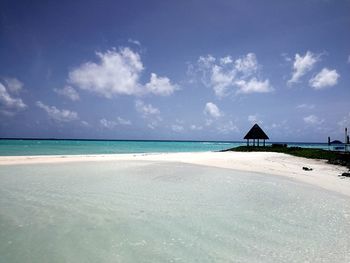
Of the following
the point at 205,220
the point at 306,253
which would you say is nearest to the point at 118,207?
the point at 205,220

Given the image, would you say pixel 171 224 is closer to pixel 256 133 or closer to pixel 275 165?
pixel 275 165

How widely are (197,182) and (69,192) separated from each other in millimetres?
4456

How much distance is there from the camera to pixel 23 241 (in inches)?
157

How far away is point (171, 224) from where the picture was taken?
498cm

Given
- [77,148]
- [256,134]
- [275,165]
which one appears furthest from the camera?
[77,148]

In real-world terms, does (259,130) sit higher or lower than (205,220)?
higher

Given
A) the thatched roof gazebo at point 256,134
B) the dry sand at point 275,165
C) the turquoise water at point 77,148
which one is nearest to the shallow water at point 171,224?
the dry sand at point 275,165

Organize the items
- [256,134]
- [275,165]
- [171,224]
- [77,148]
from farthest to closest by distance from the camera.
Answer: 1. [77,148]
2. [256,134]
3. [275,165]
4. [171,224]

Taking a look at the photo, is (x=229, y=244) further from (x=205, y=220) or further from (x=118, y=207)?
(x=118, y=207)

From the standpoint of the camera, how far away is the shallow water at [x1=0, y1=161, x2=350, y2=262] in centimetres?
367

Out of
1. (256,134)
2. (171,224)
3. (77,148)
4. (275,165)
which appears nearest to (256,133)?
(256,134)

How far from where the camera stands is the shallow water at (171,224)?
3.67m

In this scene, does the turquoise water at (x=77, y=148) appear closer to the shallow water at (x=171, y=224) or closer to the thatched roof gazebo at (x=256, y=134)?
the thatched roof gazebo at (x=256, y=134)

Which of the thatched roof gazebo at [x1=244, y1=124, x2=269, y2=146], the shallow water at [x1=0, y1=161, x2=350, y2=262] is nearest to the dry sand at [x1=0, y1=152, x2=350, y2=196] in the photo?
the shallow water at [x1=0, y1=161, x2=350, y2=262]
